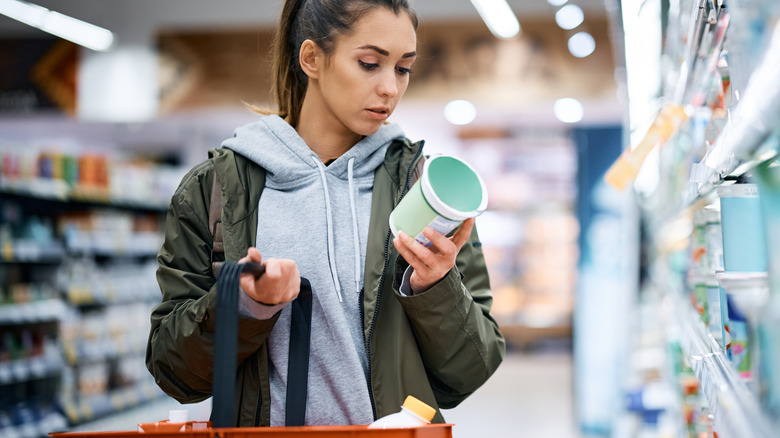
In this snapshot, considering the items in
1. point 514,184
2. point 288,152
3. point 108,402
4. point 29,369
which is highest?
point 514,184

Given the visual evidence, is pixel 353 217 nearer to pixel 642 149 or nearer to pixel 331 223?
pixel 331 223

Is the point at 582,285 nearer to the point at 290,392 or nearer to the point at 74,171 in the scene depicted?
the point at 74,171

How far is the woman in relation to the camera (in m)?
1.35

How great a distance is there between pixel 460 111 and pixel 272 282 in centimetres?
731

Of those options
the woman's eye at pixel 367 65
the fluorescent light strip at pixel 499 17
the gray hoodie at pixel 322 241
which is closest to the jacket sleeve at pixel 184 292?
the gray hoodie at pixel 322 241

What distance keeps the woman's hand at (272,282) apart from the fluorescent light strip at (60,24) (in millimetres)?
6832

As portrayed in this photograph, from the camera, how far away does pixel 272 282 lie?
1.18 meters

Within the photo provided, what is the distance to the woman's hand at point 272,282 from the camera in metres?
1.16

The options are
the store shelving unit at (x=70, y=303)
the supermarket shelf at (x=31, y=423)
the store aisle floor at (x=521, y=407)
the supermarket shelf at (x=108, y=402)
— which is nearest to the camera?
the supermarket shelf at (x=31, y=423)

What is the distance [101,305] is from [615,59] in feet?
17.6

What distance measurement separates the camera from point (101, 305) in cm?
620

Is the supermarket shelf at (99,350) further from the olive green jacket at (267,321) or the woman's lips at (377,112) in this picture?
the woman's lips at (377,112)

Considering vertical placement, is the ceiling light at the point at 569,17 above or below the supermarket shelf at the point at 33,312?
above

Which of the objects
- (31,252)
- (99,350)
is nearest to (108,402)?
(99,350)
